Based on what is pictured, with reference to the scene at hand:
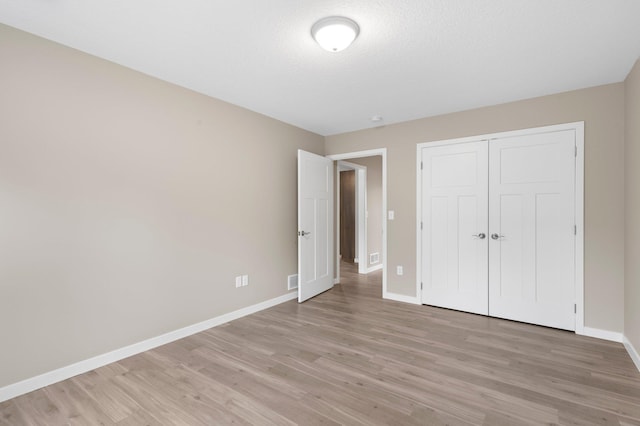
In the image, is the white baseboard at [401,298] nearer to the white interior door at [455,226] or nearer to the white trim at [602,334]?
the white interior door at [455,226]

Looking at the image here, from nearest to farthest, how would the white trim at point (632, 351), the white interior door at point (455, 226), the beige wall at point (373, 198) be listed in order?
the white trim at point (632, 351) → the white interior door at point (455, 226) → the beige wall at point (373, 198)

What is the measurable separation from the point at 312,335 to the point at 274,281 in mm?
1159

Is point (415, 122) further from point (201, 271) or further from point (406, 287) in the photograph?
point (201, 271)

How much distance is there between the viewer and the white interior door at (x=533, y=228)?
3074 millimetres

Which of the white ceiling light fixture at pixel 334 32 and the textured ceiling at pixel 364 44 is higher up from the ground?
the textured ceiling at pixel 364 44

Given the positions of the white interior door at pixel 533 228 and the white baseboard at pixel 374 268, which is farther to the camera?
the white baseboard at pixel 374 268

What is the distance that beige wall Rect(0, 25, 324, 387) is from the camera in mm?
2051

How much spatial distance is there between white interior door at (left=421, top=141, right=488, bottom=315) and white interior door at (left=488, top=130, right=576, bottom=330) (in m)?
0.12

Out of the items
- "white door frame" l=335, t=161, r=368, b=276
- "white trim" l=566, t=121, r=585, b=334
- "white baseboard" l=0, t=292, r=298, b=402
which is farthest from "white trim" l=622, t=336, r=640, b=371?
"white door frame" l=335, t=161, r=368, b=276

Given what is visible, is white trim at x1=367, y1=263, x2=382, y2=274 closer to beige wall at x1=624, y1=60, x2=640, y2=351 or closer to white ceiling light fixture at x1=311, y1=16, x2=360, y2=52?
beige wall at x1=624, y1=60, x2=640, y2=351

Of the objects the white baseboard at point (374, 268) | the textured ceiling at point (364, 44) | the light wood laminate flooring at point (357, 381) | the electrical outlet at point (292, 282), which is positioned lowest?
the light wood laminate flooring at point (357, 381)

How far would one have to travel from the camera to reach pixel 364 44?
7.22 ft

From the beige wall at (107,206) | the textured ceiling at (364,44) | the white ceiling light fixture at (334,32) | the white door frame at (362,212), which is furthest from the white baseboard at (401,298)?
the white ceiling light fixture at (334,32)

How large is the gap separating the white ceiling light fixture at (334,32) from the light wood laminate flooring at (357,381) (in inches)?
93.2
